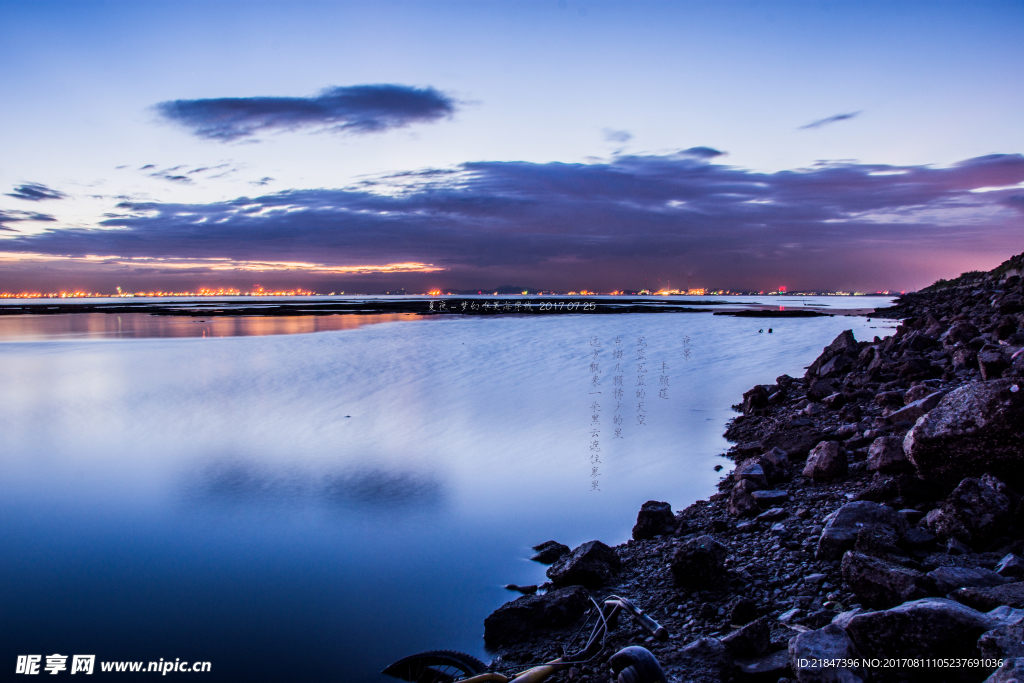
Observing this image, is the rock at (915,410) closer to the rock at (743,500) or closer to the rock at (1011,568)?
the rock at (743,500)

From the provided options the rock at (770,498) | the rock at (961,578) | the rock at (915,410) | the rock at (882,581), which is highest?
the rock at (915,410)

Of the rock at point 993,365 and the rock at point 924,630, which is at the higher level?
the rock at point 993,365

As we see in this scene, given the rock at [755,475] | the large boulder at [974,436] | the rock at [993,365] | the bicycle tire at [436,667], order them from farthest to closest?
the rock at [993,365] → the rock at [755,475] → the large boulder at [974,436] → the bicycle tire at [436,667]

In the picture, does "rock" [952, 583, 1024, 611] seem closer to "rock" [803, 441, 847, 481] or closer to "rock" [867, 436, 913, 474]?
"rock" [867, 436, 913, 474]

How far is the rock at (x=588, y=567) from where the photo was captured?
5.57 meters

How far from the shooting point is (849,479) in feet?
22.7

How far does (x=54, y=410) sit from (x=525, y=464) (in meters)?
15.5

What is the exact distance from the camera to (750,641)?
3898 mm

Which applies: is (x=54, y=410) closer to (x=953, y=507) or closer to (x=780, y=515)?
(x=780, y=515)

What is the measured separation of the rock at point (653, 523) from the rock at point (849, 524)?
1921 mm

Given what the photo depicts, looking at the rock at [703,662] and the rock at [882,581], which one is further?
the rock at [882,581]

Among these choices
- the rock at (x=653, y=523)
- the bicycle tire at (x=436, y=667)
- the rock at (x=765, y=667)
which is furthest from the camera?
the rock at (x=653, y=523)

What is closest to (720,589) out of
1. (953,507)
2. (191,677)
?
(953,507)

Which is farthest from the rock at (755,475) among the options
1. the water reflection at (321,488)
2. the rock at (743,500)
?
the water reflection at (321,488)
